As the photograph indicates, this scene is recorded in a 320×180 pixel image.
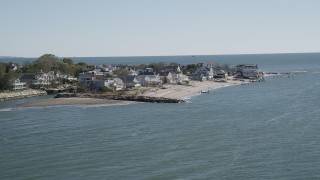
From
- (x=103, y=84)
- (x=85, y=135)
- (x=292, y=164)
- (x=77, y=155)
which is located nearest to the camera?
(x=292, y=164)

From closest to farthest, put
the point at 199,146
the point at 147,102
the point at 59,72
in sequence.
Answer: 1. the point at 199,146
2. the point at 147,102
3. the point at 59,72

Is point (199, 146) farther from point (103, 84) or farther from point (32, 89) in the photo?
point (32, 89)

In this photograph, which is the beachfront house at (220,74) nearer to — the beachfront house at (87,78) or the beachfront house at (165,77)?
the beachfront house at (165,77)

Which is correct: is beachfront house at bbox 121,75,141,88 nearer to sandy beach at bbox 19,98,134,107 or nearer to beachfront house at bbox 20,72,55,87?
beachfront house at bbox 20,72,55,87

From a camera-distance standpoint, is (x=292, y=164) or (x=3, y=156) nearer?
(x=292, y=164)

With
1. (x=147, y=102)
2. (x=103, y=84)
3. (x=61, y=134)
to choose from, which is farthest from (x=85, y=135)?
(x=103, y=84)

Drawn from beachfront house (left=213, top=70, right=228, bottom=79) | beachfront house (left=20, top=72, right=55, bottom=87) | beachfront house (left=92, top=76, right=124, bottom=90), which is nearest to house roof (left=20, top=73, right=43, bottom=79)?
beachfront house (left=20, top=72, right=55, bottom=87)

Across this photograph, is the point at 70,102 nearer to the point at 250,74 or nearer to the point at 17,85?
the point at 17,85

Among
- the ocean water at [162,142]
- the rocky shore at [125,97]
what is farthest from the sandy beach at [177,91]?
the ocean water at [162,142]
